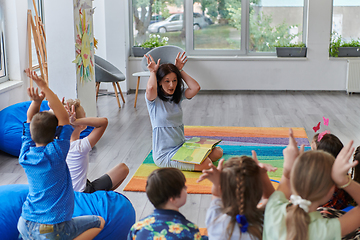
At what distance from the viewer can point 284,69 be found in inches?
279

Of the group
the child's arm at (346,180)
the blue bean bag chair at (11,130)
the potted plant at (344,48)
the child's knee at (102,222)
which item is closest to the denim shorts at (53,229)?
the child's knee at (102,222)

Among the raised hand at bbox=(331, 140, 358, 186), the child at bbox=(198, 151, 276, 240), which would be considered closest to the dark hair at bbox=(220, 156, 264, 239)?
the child at bbox=(198, 151, 276, 240)

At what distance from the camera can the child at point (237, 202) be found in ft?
4.82

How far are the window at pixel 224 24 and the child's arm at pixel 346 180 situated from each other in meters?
6.19

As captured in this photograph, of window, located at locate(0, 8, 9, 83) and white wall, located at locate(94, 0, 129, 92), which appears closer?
window, located at locate(0, 8, 9, 83)

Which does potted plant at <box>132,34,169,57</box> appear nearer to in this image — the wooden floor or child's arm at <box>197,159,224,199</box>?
the wooden floor

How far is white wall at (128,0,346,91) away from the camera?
22.9ft

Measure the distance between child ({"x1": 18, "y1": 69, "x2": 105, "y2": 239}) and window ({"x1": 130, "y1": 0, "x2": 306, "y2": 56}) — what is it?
581 cm

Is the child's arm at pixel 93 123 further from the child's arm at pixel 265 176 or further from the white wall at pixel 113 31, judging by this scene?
the white wall at pixel 113 31

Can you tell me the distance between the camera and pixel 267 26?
7.33m

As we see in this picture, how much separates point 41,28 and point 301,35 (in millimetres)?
4506

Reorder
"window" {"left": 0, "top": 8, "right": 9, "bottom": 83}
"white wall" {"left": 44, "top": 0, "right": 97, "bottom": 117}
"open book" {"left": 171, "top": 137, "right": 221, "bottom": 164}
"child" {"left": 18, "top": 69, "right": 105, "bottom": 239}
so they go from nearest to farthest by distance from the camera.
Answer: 1. "child" {"left": 18, "top": 69, "right": 105, "bottom": 239}
2. "open book" {"left": 171, "top": 137, "right": 221, "bottom": 164}
3. "white wall" {"left": 44, "top": 0, "right": 97, "bottom": 117}
4. "window" {"left": 0, "top": 8, "right": 9, "bottom": 83}

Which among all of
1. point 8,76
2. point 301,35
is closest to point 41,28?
point 8,76

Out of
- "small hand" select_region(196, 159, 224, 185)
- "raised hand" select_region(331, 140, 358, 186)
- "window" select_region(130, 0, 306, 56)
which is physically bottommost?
"small hand" select_region(196, 159, 224, 185)
